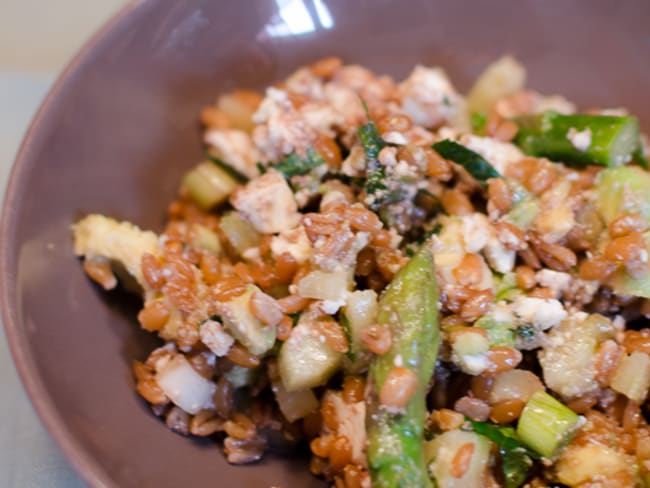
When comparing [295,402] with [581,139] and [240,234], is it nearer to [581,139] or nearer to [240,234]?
[240,234]

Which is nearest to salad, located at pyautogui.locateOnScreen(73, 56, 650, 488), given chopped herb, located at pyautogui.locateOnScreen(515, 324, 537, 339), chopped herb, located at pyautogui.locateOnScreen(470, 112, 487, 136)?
chopped herb, located at pyautogui.locateOnScreen(515, 324, 537, 339)

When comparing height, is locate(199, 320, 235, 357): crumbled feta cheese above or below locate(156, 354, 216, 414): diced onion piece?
above

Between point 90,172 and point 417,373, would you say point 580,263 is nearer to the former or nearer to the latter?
point 417,373

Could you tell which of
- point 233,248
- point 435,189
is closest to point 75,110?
point 233,248

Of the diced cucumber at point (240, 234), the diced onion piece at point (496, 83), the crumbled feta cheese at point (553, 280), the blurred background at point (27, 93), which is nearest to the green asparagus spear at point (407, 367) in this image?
the crumbled feta cheese at point (553, 280)

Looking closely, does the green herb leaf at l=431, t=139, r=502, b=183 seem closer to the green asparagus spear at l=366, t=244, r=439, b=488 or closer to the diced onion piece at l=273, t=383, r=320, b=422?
the green asparagus spear at l=366, t=244, r=439, b=488
